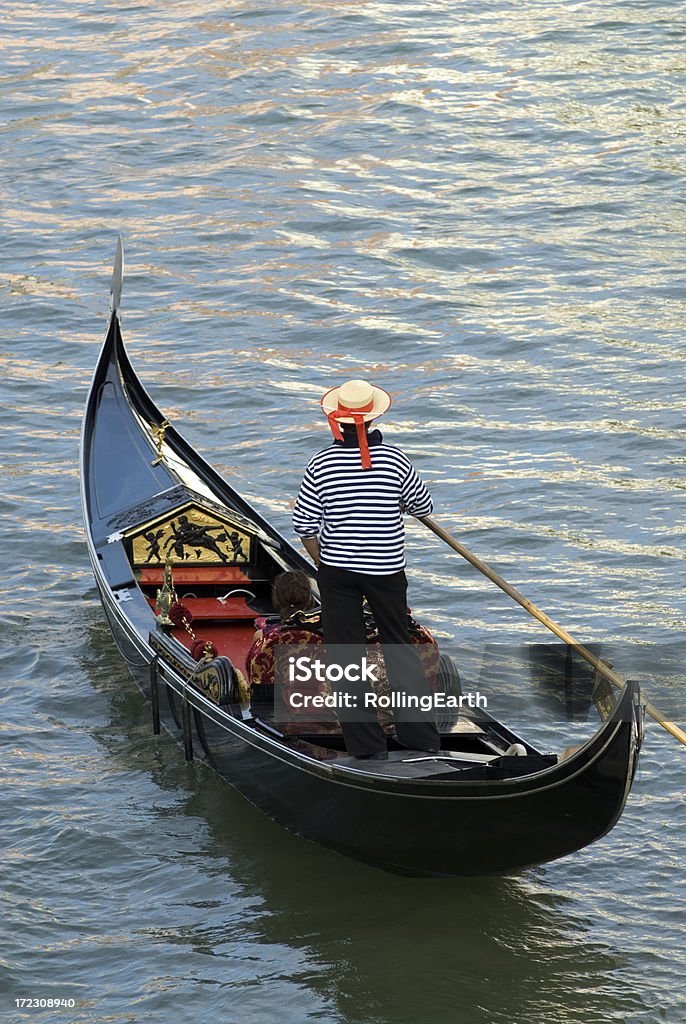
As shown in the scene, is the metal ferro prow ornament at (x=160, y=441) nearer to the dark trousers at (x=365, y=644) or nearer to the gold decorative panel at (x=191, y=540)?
the gold decorative panel at (x=191, y=540)

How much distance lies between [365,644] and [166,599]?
0.96 meters

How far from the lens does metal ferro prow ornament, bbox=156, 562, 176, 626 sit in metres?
4.69

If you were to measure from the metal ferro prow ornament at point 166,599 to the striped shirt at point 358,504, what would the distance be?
0.99 meters

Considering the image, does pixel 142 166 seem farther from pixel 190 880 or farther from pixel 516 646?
pixel 190 880

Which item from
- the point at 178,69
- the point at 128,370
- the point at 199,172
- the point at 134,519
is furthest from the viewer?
the point at 178,69

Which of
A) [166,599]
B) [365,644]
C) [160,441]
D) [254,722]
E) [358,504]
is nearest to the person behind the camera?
[358,504]

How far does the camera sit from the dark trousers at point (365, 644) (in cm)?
386

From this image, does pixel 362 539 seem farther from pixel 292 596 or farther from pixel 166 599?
pixel 166 599

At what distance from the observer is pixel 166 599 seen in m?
4.71

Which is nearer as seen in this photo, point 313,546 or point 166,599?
point 313,546

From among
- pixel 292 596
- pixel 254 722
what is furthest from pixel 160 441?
pixel 254 722

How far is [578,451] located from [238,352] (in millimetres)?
2008

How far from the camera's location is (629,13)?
12.0 metres

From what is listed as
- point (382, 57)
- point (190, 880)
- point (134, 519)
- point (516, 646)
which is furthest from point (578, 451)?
point (382, 57)
